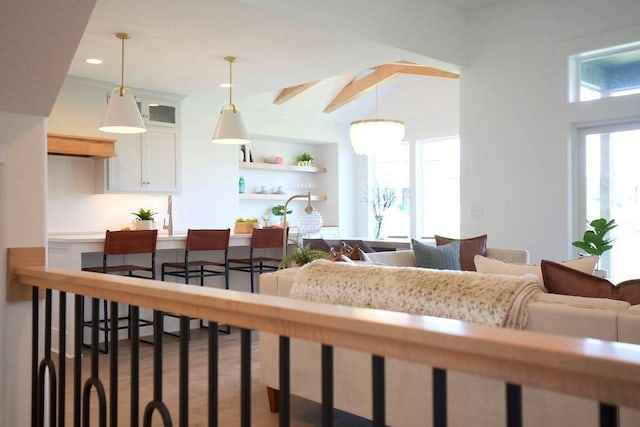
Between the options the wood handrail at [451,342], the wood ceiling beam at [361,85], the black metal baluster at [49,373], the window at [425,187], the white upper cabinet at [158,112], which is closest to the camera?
the wood handrail at [451,342]

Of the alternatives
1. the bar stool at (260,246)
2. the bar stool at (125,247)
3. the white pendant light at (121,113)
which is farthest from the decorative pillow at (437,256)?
the white pendant light at (121,113)

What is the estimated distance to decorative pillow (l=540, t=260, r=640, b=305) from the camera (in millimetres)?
2211

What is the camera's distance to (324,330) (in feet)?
3.11

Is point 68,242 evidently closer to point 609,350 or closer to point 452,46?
point 452,46

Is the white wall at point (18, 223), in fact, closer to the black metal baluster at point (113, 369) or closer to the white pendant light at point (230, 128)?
the black metal baluster at point (113, 369)

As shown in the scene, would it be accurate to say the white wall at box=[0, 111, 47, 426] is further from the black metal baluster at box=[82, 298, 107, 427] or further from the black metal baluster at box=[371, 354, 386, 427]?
the black metal baluster at box=[371, 354, 386, 427]

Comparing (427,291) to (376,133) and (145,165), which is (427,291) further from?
(145,165)

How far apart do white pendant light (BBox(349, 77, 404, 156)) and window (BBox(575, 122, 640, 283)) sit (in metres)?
1.65

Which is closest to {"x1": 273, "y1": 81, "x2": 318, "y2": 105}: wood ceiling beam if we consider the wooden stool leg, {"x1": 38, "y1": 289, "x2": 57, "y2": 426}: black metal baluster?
the wooden stool leg

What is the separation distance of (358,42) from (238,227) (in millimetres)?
2135

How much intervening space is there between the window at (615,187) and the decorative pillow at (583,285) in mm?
3082

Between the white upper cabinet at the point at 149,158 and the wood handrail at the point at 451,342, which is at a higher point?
the white upper cabinet at the point at 149,158

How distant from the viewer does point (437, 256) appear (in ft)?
15.6

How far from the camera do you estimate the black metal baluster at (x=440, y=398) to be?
83cm
